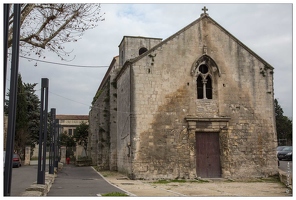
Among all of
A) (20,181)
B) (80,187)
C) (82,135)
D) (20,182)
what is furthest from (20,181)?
(82,135)

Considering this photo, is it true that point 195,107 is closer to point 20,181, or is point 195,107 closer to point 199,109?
point 199,109

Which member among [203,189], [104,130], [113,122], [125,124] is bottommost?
[203,189]

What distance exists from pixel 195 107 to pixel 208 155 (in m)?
2.64

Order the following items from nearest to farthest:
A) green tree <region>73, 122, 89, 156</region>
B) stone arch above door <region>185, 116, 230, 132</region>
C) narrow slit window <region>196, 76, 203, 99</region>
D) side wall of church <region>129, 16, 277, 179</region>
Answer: side wall of church <region>129, 16, 277, 179</region>, stone arch above door <region>185, 116, 230, 132</region>, narrow slit window <region>196, 76, 203, 99</region>, green tree <region>73, 122, 89, 156</region>

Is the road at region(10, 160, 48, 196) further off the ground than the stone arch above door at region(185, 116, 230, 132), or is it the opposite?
the stone arch above door at region(185, 116, 230, 132)

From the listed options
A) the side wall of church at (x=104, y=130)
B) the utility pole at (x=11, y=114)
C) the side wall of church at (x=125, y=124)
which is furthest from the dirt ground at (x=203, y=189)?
the side wall of church at (x=104, y=130)

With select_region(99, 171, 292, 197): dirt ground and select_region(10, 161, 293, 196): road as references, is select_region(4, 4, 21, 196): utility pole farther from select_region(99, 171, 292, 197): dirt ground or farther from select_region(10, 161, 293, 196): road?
select_region(99, 171, 292, 197): dirt ground

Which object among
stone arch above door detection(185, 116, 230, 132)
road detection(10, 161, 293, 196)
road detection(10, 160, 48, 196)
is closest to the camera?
road detection(10, 160, 48, 196)

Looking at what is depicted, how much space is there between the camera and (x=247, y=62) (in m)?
19.2

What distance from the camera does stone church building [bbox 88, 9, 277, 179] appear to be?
57.1 feet

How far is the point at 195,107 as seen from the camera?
18172 millimetres

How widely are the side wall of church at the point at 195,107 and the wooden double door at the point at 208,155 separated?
0.33 m

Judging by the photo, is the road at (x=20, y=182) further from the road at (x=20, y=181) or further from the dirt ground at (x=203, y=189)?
the dirt ground at (x=203, y=189)

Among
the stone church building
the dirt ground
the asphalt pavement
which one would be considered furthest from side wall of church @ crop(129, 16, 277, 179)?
the asphalt pavement
